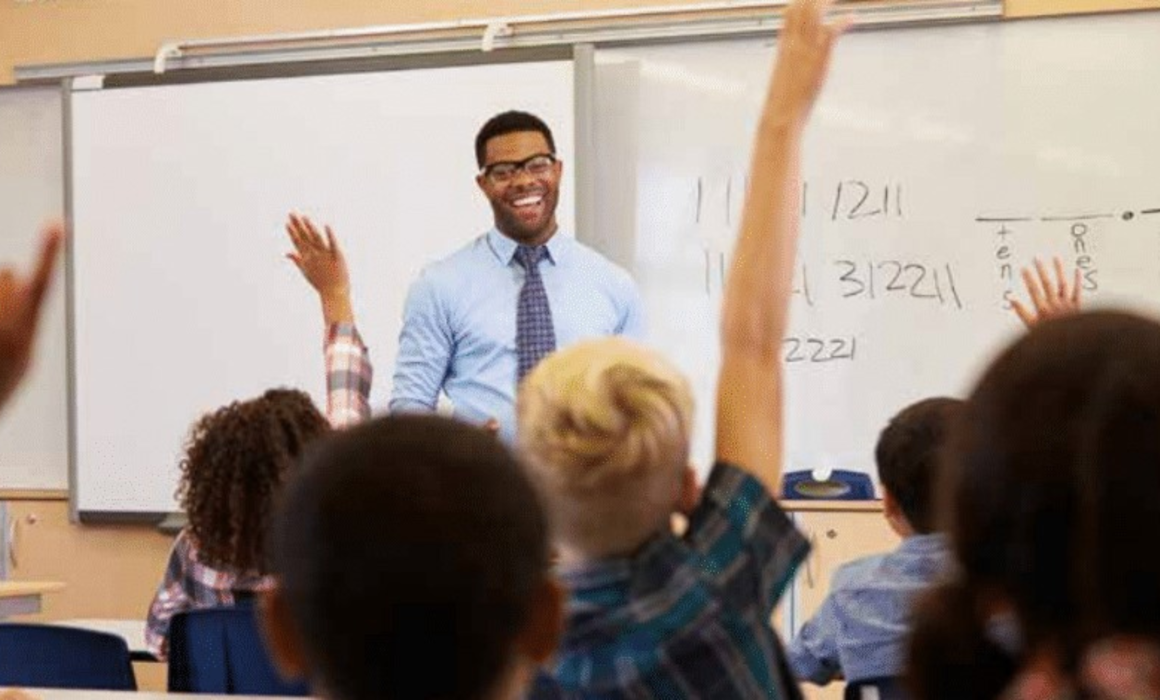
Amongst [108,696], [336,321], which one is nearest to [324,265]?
[336,321]

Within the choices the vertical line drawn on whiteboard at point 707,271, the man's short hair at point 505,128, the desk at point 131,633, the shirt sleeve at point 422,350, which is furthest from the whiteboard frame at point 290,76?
the desk at point 131,633

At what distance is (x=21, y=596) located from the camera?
190 inches

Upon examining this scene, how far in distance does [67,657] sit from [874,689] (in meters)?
1.25

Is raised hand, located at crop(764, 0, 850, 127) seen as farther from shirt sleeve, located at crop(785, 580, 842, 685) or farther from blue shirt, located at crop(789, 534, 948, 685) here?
shirt sleeve, located at crop(785, 580, 842, 685)

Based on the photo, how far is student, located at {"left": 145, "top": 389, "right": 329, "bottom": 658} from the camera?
3.07 meters

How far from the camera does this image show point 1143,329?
3.03 feet

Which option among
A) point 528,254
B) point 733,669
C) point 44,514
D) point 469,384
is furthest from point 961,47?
point 733,669

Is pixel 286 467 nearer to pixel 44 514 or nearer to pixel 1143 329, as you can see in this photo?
pixel 1143 329

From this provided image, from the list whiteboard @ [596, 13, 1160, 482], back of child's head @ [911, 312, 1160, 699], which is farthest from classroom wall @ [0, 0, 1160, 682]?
back of child's head @ [911, 312, 1160, 699]

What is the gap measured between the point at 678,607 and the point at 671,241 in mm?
4430

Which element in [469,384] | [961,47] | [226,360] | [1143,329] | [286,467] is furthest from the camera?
[226,360]

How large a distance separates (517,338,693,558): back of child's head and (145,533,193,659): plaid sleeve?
1.78 metres

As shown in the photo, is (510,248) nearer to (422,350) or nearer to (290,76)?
(422,350)

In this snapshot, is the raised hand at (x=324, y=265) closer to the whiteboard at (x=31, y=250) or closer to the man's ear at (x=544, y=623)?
the man's ear at (x=544, y=623)
